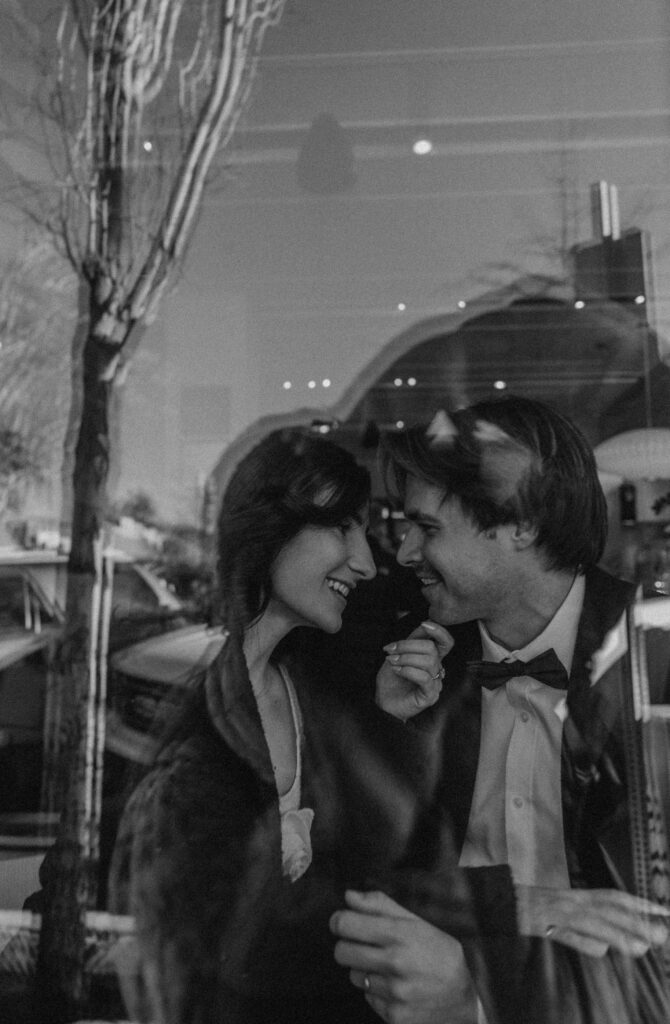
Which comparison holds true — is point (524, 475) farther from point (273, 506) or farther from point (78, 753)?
point (78, 753)

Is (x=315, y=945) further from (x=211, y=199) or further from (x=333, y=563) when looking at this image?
(x=211, y=199)

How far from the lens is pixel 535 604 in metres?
1.49

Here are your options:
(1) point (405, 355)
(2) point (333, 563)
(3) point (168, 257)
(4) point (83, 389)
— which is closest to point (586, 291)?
(1) point (405, 355)

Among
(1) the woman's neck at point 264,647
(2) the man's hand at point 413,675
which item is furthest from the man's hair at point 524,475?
(1) the woman's neck at point 264,647

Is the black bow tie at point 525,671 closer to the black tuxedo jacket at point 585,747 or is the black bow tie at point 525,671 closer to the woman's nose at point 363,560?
the black tuxedo jacket at point 585,747

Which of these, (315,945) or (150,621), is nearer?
(315,945)

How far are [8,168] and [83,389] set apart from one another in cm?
53

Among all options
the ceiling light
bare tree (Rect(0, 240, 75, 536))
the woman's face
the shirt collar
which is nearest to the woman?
the woman's face

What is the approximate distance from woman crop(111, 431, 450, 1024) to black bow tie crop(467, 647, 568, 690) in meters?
0.09

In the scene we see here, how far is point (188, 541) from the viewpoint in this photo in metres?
1.80

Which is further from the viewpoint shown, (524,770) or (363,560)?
(363,560)

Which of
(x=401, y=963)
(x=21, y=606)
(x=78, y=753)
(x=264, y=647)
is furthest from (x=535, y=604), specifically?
(x=21, y=606)

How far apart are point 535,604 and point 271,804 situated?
59 cm

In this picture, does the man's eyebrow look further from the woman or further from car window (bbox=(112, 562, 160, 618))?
car window (bbox=(112, 562, 160, 618))
